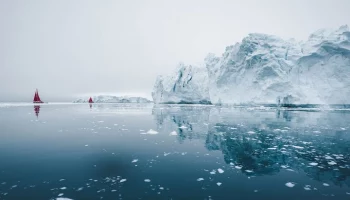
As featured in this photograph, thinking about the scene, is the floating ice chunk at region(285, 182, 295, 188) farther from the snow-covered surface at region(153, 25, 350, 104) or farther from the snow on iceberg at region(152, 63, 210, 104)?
the snow on iceberg at region(152, 63, 210, 104)

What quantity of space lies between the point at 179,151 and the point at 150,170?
1.58 meters

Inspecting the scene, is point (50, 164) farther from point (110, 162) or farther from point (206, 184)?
point (206, 184)

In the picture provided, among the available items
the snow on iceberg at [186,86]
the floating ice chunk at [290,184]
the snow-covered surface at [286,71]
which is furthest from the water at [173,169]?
the snow on iceberg at [186,86]

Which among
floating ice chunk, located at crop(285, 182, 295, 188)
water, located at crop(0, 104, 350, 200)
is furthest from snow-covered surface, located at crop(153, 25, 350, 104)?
floating ice chunk, located at crop(285, 182, 295, 188)

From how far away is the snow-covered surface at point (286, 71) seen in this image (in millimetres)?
23469

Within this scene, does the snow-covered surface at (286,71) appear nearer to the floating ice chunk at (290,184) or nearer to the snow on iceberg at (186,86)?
the snow on iceberg at (186,86)

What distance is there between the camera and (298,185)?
3.34m

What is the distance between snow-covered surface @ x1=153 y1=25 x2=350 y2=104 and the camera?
77.0 ft

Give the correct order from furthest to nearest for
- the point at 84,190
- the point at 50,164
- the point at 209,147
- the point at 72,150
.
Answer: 1. the point at 209,147
2. the point at 72,150
3. the point at 50,164
4. the point at 84,190

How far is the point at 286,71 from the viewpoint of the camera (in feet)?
83.9

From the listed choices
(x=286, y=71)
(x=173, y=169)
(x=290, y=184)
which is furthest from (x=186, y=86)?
(x=290, y=184)

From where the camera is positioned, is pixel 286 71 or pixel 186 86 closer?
pixel 286 71

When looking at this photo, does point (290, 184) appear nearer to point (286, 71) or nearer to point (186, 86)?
point (286, 71)

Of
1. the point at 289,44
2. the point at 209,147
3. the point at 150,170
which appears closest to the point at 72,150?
Result: the point at 150,170
